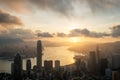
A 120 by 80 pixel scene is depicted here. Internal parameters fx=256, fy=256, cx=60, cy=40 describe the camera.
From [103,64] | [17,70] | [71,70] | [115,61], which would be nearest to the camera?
[17,70]

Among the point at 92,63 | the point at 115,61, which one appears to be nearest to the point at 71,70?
the point at 92,63

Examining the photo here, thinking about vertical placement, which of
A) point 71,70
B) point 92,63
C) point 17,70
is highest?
point 92,63

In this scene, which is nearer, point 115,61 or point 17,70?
point 17,70

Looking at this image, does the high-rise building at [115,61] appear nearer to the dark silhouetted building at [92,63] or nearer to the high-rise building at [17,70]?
the dark silhouetted building at [92,63]

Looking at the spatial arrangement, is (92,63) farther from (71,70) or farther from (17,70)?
(17,70)

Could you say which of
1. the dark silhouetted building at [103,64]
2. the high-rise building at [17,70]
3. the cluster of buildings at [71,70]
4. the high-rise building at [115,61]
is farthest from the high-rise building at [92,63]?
the high-rise building at [17,70]

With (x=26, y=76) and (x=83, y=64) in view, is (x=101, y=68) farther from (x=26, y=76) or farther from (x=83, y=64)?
(x=26, y=76)

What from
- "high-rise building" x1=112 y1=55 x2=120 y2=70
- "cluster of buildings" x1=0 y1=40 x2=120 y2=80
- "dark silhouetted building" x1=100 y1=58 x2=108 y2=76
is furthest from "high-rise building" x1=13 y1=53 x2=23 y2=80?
"high-rise building" x1=112 y1=55 x2=120 y2=70

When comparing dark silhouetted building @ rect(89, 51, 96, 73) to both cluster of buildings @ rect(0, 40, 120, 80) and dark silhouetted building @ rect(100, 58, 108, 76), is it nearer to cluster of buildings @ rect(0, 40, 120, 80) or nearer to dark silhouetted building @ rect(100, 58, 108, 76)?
cluster of buildings @ rect(0, 40, 120, 80)

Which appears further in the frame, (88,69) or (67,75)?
(88,69)

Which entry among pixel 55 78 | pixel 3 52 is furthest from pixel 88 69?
pixel 3 52
